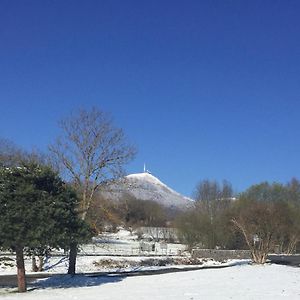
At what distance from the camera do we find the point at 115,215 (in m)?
34.1

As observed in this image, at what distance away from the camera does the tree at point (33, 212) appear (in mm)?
20734

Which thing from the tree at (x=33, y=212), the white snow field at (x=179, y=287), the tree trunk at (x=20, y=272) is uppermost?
the tree at (x=33, y=212)

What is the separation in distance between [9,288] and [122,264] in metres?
18.1

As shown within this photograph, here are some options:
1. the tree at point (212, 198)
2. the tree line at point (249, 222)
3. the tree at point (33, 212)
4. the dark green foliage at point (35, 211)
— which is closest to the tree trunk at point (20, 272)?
the tree at point (33, 212)

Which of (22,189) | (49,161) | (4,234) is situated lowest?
(4,234)

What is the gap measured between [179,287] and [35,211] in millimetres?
6738

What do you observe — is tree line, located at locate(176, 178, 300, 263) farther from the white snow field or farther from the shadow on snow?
the shadow on snow

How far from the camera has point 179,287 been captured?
21.6 meters

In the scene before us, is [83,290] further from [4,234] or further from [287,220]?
[287,220]

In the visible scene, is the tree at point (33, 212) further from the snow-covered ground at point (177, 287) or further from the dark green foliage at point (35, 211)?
the snow-covered ground at point (177, 287)

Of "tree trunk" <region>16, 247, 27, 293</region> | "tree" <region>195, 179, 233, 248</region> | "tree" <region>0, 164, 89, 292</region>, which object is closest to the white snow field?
"tree trunk" <region>16, 247, 27, 293</region>

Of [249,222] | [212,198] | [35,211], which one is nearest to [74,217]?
[35,211]

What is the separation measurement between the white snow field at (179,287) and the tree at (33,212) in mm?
2021

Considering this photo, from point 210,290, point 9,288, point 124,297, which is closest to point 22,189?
point 9,288
